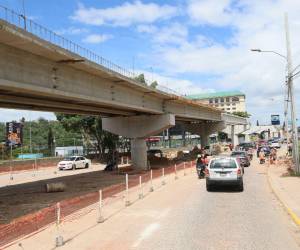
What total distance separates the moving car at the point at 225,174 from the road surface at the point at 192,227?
2803mm

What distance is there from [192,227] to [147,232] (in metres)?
1.24

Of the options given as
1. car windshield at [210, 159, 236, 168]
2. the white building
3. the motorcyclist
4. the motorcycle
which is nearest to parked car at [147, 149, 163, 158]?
the white building

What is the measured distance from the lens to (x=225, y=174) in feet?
71.8

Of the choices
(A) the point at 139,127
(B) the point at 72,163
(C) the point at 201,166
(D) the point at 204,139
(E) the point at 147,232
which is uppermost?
(A) the point at 139,127

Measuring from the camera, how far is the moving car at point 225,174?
71.4ft

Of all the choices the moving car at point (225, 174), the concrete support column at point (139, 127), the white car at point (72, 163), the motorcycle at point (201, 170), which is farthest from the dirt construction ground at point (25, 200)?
the white car at point (72, 163)

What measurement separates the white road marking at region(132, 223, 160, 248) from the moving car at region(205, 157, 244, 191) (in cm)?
940

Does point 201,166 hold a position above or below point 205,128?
below

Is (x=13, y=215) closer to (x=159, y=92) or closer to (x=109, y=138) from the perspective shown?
(x=159, y=92)

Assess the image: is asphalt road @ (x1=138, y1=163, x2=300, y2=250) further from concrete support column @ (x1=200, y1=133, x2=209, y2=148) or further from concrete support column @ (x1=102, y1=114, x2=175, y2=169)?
concrete support column @ (x1=200, y1=133, x2=209, y2=148)

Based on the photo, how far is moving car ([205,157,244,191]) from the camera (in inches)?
856

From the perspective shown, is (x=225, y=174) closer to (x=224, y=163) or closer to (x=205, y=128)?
(x=224, y=163)

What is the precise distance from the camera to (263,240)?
10.4m

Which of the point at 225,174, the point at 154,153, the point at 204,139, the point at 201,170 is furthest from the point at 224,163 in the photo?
the point at 204,139
